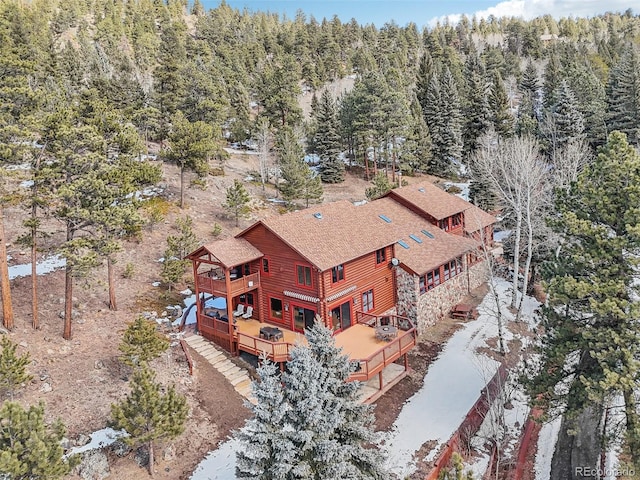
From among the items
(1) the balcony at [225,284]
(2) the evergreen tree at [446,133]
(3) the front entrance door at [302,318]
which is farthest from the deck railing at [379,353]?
(2) the evergreen tree at [446,133]

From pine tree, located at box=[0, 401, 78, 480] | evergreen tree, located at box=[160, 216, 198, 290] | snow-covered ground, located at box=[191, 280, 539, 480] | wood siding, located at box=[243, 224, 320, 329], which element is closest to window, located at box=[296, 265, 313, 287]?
wood siding, located at box=[243, 224, 320, 329]

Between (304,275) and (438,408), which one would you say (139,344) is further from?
(438,408)

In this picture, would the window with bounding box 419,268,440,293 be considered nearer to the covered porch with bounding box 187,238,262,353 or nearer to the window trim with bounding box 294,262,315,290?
the window trim with bounding box 294,262,315,290

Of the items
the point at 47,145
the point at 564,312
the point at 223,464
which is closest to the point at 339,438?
the point at 223,464

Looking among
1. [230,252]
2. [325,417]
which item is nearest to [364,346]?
[230,252]

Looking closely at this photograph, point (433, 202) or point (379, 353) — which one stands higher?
point (433, 202)

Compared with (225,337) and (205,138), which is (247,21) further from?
(225,337)

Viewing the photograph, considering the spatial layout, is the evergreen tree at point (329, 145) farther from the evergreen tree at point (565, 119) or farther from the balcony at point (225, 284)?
the balcony at point (225, 284)
